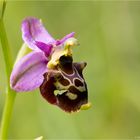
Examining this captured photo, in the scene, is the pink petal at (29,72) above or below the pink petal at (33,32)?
below

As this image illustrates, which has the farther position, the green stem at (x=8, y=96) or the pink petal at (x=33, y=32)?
the pink petal at (x=33, y=32)

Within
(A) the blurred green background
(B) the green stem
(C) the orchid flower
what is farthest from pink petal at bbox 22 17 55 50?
(A) the blurred green background

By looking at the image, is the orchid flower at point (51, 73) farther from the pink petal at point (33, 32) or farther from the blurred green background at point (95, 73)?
the blurred green background at point (95, 73)

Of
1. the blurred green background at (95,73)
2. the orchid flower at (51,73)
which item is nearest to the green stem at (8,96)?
the orchid flower at (51,73)

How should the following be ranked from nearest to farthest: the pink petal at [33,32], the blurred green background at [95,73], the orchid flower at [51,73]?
1. the orchid flower at [51,73]
2. the pink petal at [33,32]
3. the blurred green background at [95,73]

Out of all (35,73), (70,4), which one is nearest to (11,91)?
(35,73)

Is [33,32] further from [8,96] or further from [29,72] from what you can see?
[8,96]

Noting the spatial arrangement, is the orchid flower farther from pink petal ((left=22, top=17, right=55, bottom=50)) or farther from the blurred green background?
the blurred green background

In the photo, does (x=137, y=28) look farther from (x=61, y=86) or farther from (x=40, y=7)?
(x=61, y=86)
